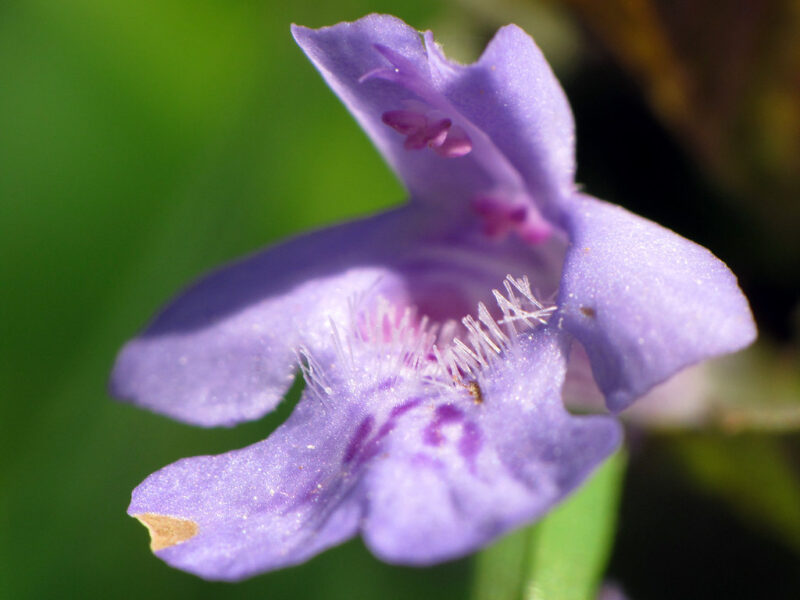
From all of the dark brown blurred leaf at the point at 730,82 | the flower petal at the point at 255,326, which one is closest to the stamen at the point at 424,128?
the flower petal at the point at 255,326

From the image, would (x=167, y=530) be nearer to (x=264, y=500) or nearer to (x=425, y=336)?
(x=264, y=500)

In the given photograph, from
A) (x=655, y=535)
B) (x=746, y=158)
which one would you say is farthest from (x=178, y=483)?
(x=746, y=158)

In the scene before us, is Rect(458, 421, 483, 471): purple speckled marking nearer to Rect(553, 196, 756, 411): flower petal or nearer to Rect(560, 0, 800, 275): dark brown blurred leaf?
Rect(553, 196, 756, 411): flower petal

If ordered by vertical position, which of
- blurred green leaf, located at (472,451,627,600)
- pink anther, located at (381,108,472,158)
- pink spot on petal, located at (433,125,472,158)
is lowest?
blurred green leaf, located at (472,451,627,600)

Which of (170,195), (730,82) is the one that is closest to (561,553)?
(730,82)

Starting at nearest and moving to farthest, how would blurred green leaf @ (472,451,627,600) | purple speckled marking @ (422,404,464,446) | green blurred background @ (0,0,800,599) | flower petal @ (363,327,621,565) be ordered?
flower petal @ (363,327,621,565), purple speckled marking @ (422,404,464,446), blurred green leaf @ (472,451,627,600), green blurred background @ (0,0,800,599)

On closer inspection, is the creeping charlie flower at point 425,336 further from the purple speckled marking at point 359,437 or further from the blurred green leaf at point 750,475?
the blurred green leaf at point 750,475

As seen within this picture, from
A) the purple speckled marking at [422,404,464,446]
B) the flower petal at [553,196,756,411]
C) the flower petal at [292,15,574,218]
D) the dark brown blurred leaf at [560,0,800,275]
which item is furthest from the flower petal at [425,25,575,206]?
the dark brown blurred leaf at [560,0,800,275]
